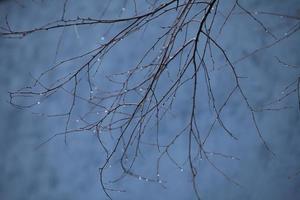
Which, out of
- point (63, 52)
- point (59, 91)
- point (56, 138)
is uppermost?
point (63, 52)

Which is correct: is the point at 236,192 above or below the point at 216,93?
below

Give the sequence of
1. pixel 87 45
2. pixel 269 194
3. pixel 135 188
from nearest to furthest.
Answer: pixel 269 194 → pixel 135 188 → pixel 87 45

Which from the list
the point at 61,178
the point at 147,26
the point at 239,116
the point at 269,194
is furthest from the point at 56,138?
the point at 269,194

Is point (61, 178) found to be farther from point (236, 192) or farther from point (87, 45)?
point (236, 192)

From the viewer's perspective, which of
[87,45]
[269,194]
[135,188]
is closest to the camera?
[269,194]

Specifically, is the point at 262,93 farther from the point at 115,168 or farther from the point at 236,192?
the point at 115,168

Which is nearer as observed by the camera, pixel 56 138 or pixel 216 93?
pixel 216 93

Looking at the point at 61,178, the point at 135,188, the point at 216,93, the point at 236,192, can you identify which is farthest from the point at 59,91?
the point at 236,192
